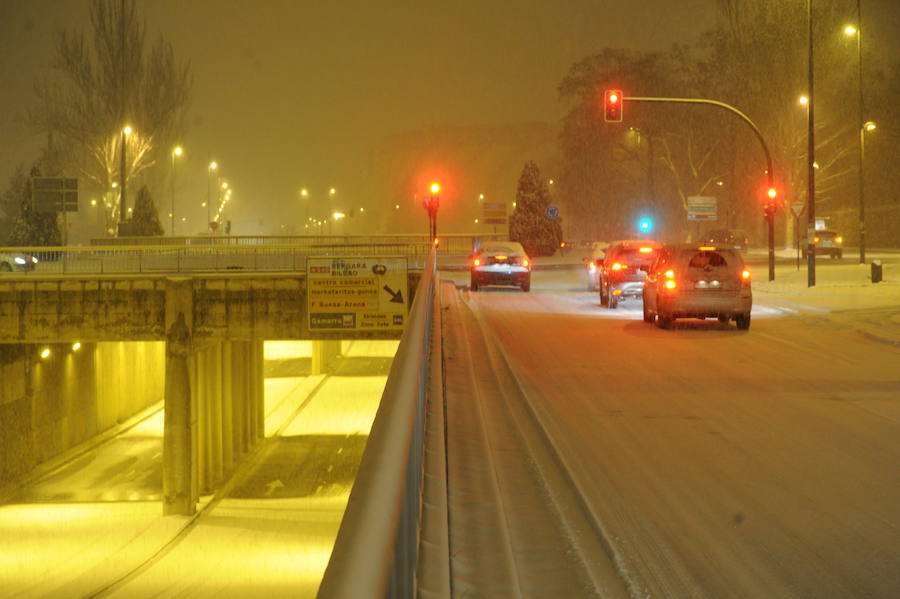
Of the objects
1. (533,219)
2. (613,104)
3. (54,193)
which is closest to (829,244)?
(533,219)

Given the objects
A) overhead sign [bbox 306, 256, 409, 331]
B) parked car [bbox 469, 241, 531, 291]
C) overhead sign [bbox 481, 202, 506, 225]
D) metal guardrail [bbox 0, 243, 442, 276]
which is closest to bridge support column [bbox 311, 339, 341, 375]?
metal guardrail [bbox 0, 243, 442, 276]

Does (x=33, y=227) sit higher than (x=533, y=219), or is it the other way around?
(x=533, y=219)

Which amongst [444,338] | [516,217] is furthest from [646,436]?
[516,217]

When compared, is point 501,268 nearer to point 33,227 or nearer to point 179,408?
point 179,408

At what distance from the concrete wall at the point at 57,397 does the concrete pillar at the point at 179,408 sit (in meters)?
5.02

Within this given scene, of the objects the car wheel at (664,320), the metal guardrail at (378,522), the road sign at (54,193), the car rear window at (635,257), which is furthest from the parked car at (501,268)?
the metal guardrail at (378,522)

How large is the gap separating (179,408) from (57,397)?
5.87m

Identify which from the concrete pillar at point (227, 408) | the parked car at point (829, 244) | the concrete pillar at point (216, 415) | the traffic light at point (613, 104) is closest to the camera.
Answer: the traffic light at point (613, 104)

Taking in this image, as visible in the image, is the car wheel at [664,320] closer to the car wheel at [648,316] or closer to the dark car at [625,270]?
the car wheel at [648,316]

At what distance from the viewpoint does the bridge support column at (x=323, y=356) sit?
193 ft

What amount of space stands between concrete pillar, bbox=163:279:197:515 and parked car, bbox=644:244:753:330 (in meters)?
21.1

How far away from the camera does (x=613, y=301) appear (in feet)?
93.2

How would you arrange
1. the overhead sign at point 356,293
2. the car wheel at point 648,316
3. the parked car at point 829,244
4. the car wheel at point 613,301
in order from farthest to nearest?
the parked car at point 829,244 < the overhead sign at point 356,293 < the car wheel at point 613,301 < the car wheel at point 648,316

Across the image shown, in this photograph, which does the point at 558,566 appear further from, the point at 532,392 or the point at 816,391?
the point at 816,391
